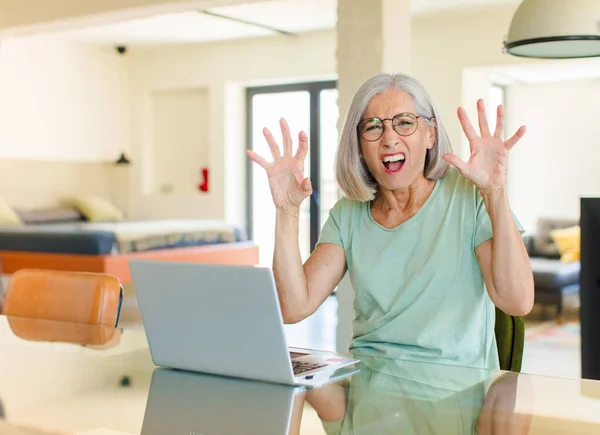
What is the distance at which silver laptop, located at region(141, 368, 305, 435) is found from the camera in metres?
1.28

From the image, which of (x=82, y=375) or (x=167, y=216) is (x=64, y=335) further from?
(x=167, y=216)

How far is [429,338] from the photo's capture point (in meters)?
1.82

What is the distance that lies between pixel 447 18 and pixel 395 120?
617cm

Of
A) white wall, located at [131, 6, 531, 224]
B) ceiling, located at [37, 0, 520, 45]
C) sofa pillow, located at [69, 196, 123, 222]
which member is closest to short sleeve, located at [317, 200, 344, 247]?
ceiling, located at [37, 0, 520, 45]

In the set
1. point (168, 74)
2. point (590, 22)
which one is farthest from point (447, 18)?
point (590, 22)

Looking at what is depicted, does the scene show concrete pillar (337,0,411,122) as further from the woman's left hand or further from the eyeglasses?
the woman's left hand

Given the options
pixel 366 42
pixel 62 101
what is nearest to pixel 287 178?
pixel 366 42

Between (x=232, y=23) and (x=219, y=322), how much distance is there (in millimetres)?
6986

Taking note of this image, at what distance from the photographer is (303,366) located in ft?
5.42

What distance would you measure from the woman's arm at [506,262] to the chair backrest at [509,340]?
191 millimetres

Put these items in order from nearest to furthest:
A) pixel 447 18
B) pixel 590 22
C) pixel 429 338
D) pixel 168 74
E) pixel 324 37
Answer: pixel 429 338, pixel 590 22, pixel 447 18, pixel 324 37, pixel 168 74

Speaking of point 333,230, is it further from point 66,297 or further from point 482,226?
point 66,297

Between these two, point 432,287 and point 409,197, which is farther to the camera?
point 409,197

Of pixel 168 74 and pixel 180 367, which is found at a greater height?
pixel 168 74
